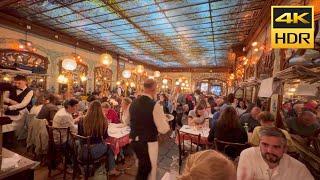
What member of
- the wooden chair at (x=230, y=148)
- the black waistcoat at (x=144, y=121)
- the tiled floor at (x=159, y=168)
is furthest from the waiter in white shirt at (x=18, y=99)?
the wooden chair at (x=230, y=148)

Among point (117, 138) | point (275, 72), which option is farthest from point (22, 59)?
point (275, 72)

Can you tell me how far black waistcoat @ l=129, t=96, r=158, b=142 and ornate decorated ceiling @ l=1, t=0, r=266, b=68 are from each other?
358cm

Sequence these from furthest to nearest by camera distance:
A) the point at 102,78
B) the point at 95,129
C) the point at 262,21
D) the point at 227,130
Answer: the point at 102,78 → the point at 262,21 → the point at 95,129 → the point at 227,130

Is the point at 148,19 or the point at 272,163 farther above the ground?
the point at 148,19

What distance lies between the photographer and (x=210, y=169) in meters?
1.00

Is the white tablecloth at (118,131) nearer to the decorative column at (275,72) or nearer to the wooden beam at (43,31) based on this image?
the decorative column at (275,72)

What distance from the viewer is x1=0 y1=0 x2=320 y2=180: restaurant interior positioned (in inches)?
143

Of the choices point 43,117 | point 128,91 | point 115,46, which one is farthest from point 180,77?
point 43,117

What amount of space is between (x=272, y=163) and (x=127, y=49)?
11.5m

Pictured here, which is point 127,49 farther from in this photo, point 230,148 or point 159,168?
point 230,148

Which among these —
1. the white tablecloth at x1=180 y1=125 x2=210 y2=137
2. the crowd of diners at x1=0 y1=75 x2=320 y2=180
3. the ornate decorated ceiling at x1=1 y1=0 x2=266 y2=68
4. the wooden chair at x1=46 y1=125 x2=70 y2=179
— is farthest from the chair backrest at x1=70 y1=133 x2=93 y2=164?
the ornate decorated ceiling at x1=1 y1=0 x2=266 y2=68

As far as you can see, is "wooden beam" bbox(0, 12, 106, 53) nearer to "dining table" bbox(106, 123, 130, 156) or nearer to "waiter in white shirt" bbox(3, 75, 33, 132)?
"waiter in white shirt" bbox(3, 75, 33, 132)

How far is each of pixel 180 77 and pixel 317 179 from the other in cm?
1969

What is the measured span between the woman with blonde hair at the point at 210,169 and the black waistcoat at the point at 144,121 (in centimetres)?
246
